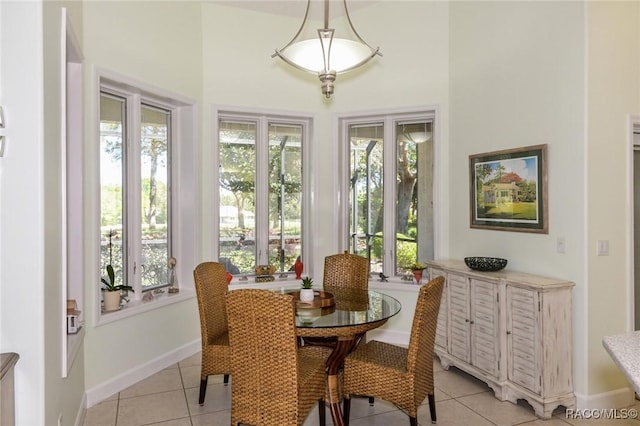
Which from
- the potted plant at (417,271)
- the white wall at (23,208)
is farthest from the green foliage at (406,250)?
the white wall at (23,208)

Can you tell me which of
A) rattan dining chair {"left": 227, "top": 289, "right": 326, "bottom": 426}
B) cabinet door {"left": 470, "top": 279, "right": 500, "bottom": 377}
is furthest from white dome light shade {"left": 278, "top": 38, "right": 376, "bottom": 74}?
cabinet door {"left": 470, "top": 279, "right": 500, "bottom": 377}

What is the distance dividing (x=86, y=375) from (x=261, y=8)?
379 cm

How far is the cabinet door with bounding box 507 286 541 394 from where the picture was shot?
2969 mm

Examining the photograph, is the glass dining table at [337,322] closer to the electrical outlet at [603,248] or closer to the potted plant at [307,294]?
the potted plant at [307,294]

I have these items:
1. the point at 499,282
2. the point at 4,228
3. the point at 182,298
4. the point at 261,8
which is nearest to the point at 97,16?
the point at 261,8

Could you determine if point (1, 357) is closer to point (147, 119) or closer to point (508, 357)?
point (147, 119)

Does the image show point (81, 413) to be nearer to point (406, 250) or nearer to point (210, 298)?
point (210, 298)

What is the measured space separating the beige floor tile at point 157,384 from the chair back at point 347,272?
1515 millimetres

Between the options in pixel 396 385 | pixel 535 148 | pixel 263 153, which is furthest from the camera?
pixel 263 153

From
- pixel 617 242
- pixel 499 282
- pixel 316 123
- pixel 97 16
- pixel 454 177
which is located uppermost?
pixel 97 16

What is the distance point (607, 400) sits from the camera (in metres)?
2.99

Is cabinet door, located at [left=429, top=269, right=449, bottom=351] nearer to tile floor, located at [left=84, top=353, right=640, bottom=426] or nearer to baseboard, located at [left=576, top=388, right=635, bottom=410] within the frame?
tile floor, located at [left=84, top=353, right=640, bottom=426]

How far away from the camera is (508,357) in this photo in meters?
3.17

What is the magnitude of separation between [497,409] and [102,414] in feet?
9.34
